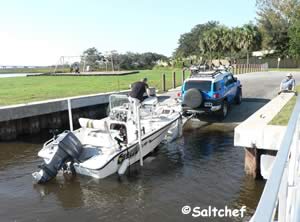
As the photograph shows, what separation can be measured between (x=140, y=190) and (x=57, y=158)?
2306mm

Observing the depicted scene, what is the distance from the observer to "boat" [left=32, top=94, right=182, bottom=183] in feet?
31.1

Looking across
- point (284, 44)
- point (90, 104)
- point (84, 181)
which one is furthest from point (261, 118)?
point (284, 44)

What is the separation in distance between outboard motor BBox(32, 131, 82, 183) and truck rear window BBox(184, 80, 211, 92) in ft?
25.8

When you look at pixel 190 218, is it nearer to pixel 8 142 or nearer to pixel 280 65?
pixel 8 142

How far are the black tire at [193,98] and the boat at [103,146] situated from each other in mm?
3099

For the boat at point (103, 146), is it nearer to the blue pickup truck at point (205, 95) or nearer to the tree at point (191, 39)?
the blue pickup truck at point (205, 95)


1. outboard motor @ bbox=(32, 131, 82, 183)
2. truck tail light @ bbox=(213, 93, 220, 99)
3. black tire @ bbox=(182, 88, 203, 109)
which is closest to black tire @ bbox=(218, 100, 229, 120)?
truck tail light @ bbox=(213, 93, 220, 99)

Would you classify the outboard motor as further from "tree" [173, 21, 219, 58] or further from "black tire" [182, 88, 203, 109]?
"tree" [173, 21, 219, 58]

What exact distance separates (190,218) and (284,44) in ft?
208

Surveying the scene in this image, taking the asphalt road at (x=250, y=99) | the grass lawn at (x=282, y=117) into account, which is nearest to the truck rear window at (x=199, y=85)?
the asphalt road at (x=250, y=99)

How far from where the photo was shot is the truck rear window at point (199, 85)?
53.1ft

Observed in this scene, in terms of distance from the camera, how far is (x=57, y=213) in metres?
7.98

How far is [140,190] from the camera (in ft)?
29.8

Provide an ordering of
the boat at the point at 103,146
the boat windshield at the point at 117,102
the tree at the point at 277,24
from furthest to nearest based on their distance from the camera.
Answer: the tree at the point at 277,24
the boat windshield at the point at 117,102
the boat at the point at 103,146
